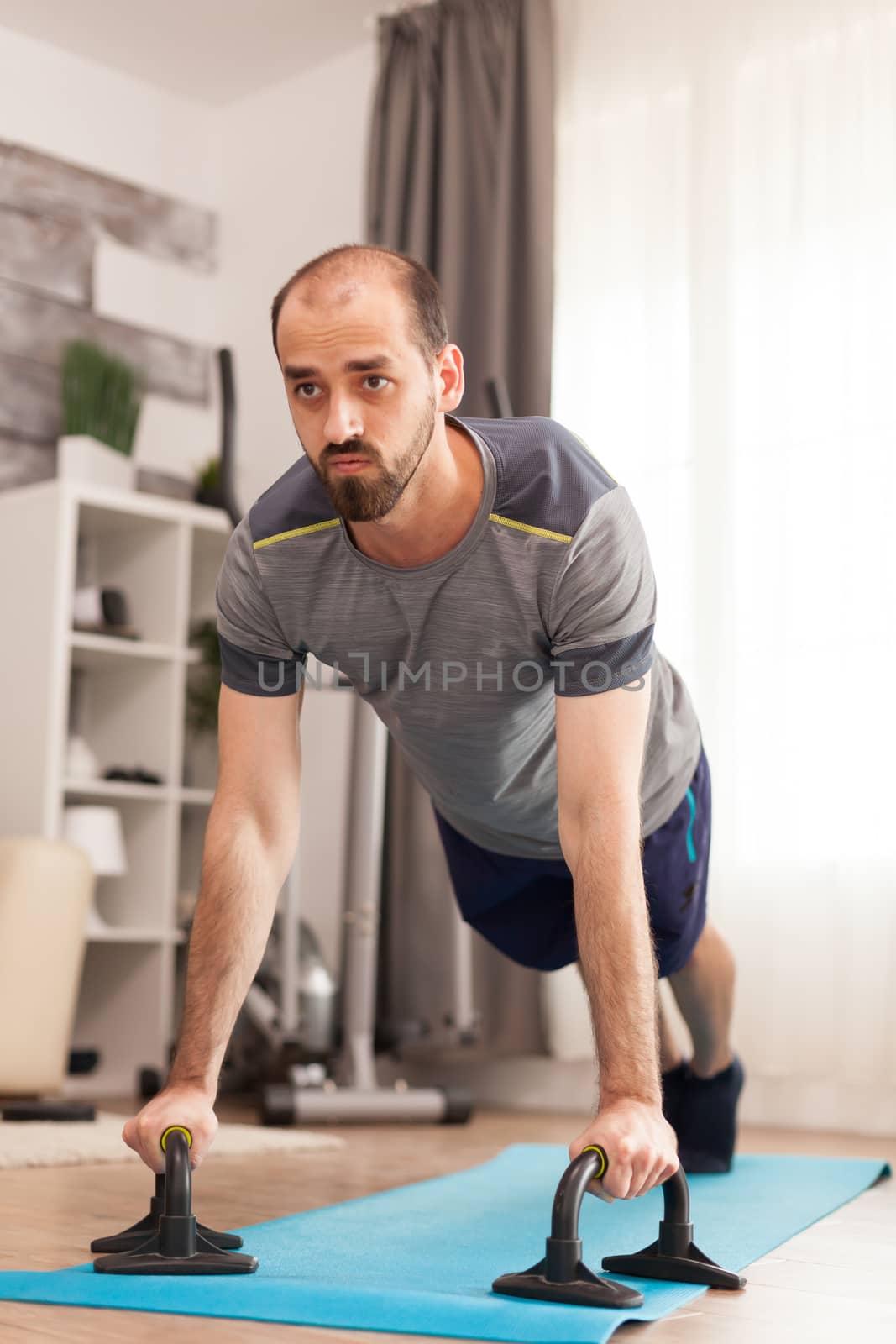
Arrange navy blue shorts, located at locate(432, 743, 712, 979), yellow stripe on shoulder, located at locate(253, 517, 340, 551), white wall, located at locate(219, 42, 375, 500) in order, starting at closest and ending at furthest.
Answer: yellow stripe on shoulder, located at locate(253, 517, 340, 551) → navy blue shorts, located at locate(432, 743, 712, 979) → white wall, located at locate(219, 42, 375, 500)

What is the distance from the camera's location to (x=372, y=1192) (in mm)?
1928

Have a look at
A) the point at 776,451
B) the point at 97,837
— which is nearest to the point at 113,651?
the point at 97,837

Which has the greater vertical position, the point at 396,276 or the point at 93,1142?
the point at 396,276

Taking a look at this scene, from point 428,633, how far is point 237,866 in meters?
0.31

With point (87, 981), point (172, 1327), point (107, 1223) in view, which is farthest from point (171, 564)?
point (172, 1327)

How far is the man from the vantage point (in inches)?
50.9

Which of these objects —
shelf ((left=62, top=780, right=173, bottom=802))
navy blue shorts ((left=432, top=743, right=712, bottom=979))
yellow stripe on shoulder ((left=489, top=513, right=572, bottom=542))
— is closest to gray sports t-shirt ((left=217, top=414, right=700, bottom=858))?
yellow stripe on shoulder ((left=489, top=513, right=572, bottom=542))

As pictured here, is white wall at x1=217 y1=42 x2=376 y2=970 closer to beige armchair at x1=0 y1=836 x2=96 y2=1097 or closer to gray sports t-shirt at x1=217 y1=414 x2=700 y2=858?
beige armchair at x1=0 y1=836 x2=96 y2=1097

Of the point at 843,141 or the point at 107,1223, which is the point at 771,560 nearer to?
the point at 843,141

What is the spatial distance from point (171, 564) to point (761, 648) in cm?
156

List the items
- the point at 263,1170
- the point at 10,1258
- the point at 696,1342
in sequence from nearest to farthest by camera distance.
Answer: the point at 696,1342 < the point at 10,1258 < the point at 263,1170

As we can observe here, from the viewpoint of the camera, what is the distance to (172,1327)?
1.09 m

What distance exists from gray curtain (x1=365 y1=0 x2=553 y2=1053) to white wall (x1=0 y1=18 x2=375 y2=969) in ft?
1.02

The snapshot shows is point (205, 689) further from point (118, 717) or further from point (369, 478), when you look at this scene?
point (369, 478)
